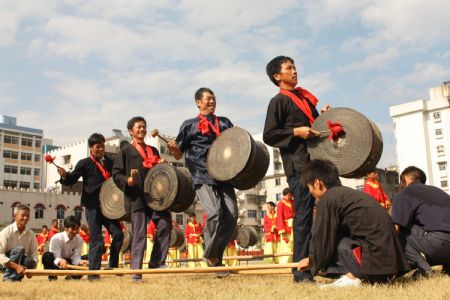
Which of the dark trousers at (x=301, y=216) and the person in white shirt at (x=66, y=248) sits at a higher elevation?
the dark trousers at (x=301, y=216)

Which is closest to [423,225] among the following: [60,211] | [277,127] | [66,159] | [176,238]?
[277,127]

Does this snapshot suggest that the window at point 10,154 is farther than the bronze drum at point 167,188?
Yes

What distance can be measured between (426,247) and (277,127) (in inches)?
72.6

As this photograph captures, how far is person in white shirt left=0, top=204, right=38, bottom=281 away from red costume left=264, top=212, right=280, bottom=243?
9480mm

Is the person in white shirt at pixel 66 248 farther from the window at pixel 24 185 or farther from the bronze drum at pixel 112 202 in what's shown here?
the window at pixel 24 185

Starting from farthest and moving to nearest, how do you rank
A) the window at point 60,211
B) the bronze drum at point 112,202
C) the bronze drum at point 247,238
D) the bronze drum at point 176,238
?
the window at point 60,211 < the bronze drum at point 247,238 < the bronze drum at point 176,238 < the bronze drum at point 112,202

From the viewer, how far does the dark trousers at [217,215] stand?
248 inches

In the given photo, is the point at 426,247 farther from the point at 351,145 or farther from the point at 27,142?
the point at 27,142

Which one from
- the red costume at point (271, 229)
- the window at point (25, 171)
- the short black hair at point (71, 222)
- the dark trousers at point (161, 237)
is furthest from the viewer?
the window at point (25, 171)

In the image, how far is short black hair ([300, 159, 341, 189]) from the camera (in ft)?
14.7

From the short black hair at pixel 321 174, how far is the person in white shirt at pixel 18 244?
415cm

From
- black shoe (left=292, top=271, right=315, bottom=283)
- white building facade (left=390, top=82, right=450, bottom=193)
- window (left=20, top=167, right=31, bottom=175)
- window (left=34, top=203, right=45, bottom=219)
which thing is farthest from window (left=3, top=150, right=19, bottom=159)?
black shoe (left=292, top=271, right=315, bottom=283)

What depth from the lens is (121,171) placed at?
688cm

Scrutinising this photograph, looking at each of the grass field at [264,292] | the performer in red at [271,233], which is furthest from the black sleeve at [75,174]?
the performer in red at [271,233]
